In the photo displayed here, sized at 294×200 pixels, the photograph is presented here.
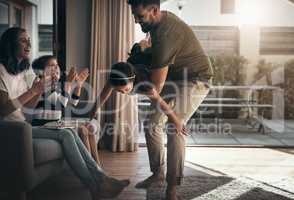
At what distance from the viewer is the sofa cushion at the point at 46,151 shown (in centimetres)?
205

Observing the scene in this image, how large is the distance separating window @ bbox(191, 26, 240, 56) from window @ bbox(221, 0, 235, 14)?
251 millimetres

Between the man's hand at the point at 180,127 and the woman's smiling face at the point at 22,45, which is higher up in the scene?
the woman's smiling face at the point at 22,45

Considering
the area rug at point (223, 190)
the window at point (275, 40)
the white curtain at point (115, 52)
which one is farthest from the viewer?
the window at point (275, 40)

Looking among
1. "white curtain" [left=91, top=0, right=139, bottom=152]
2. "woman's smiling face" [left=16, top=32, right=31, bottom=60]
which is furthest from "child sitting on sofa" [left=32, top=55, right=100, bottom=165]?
"white curtain" [left=91, top=0, right=139, bottom=152]

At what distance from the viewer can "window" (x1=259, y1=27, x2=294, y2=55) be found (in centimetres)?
621

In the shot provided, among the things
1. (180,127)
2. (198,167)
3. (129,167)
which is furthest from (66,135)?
(198,167)

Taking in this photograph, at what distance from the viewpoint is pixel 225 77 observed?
609 cm

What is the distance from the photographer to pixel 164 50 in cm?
200

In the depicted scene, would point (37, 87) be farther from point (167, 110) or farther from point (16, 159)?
point (167, 110)

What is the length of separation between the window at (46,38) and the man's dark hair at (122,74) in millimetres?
1694

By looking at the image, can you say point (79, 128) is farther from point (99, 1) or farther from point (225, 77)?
point (225, 77)

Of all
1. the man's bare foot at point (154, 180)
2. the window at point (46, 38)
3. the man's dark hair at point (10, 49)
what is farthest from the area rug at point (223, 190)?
the window at point (46, 38)

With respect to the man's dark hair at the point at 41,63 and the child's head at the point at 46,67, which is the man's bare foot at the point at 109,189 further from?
the man's dark hair at the point at 41,63

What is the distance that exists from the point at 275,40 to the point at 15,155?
5273 mm
